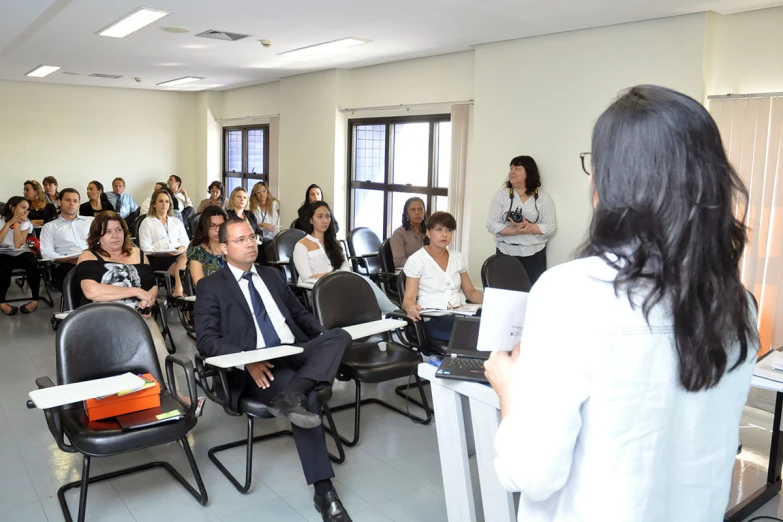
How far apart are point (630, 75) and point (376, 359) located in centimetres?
339

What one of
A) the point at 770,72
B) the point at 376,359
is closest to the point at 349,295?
the point at 376,359

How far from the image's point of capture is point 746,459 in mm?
3549

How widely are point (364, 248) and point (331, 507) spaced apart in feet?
13.3

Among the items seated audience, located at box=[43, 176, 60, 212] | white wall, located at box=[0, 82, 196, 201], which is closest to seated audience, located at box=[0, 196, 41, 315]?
seated audience, located at box=[43, 176, 60, 212]

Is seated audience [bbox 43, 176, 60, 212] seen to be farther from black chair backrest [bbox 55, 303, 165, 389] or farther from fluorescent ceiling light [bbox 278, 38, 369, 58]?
black chair backrest [bbox 55, 303, 165, 389]

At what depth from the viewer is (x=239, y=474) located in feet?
Result: 10.4

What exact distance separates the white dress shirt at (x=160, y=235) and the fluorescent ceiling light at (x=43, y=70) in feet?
13.6

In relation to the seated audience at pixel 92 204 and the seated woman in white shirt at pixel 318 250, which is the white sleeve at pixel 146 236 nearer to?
the seated woman in white shirt at pixel 318 250

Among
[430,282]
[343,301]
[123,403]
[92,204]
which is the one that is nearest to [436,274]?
[430,282]

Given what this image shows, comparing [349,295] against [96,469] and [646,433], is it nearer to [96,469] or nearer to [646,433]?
[96,469]

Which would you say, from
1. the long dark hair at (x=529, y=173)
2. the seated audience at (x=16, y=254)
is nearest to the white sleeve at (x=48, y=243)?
the seated audience at (x=16, y=254)

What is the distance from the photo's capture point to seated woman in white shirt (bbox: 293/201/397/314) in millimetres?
5066

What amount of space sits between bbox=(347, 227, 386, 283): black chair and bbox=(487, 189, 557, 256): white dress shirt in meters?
1.19

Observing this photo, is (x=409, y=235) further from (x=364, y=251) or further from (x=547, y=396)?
(x=547, y=396)
